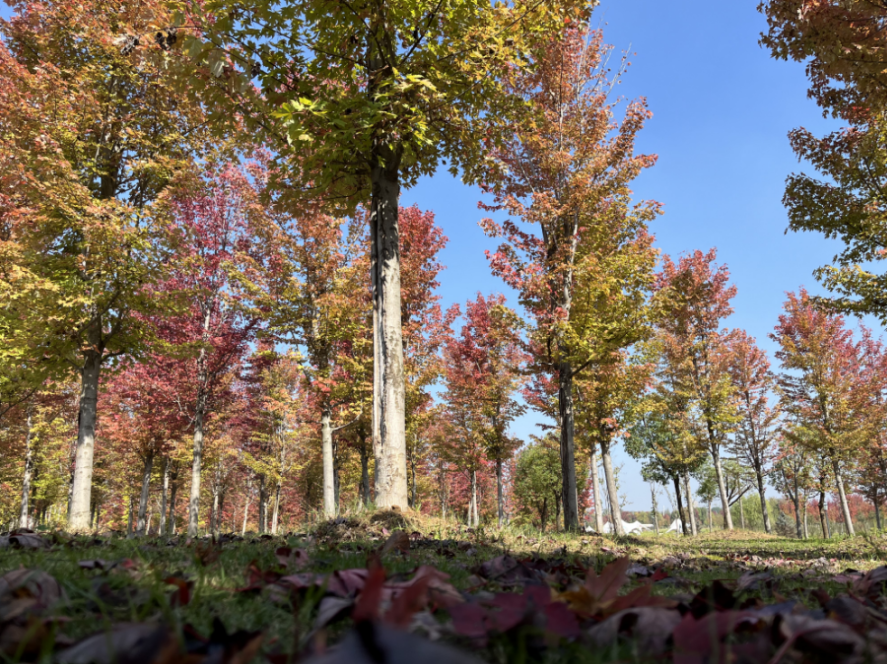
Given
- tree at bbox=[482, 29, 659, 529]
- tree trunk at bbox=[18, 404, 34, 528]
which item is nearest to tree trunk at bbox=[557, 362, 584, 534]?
tree at bbox=[482, 29, 659, 529]

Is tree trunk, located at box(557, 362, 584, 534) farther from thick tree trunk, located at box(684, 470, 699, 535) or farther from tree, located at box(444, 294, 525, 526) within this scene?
thick tree trunk, located at box(684, 470, 699, 535)

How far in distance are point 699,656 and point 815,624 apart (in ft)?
0.80

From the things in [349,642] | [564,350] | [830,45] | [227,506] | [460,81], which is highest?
[830,45]

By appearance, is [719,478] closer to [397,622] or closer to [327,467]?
[327,467]

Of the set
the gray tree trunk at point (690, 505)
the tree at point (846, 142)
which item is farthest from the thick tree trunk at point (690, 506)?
the tree at point (846, 142)

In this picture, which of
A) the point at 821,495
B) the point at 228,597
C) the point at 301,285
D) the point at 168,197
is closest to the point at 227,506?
the point at 301,285

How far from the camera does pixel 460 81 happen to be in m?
5.67

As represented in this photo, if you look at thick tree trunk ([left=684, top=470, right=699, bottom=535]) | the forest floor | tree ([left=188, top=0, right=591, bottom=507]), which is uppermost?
tree ([left=188, top=0, right=591, bottom=507])

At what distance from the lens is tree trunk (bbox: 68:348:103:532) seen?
9266 millimetres

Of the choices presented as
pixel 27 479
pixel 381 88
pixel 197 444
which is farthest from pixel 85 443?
pixel 27 479

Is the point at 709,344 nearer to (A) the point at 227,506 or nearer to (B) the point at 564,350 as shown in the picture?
(B) the point at 564,350

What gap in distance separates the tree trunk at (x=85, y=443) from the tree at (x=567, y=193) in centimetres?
929

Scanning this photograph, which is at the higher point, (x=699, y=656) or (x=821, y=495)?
(x=699, y=656)

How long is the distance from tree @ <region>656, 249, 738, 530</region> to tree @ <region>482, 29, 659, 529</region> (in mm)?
11257
